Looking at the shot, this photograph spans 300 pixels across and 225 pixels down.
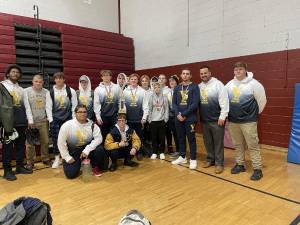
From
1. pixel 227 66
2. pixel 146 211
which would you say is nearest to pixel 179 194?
pixel 146 211

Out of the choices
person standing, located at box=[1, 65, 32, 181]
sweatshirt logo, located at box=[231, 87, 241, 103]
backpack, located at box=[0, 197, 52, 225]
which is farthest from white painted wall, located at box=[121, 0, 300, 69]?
backpack, located at box=[0, 197, 52, 225]

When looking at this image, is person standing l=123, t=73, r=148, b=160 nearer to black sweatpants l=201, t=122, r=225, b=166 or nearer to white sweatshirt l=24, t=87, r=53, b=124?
black sweatpants l=201, t=122, r=225, b=166

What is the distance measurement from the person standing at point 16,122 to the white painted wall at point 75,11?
2.91 metres

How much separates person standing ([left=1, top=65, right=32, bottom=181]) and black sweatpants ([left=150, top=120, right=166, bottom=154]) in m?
1.95

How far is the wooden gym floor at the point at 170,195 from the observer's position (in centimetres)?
222

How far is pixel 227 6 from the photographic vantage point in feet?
16.5

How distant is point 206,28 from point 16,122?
4198 mm

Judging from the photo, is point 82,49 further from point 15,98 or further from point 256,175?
point 256,175

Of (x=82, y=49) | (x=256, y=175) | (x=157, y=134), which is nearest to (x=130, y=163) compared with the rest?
(x=157, y=134)

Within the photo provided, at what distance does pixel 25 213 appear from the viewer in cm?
184

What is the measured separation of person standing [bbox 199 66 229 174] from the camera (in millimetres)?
3324

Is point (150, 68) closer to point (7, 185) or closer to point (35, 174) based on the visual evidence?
point (35, 174)

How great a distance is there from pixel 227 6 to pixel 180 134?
2991 mm

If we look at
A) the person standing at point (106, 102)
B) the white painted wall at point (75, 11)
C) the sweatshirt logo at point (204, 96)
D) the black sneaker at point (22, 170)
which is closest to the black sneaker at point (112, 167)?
the person standing at point (106, 102)
